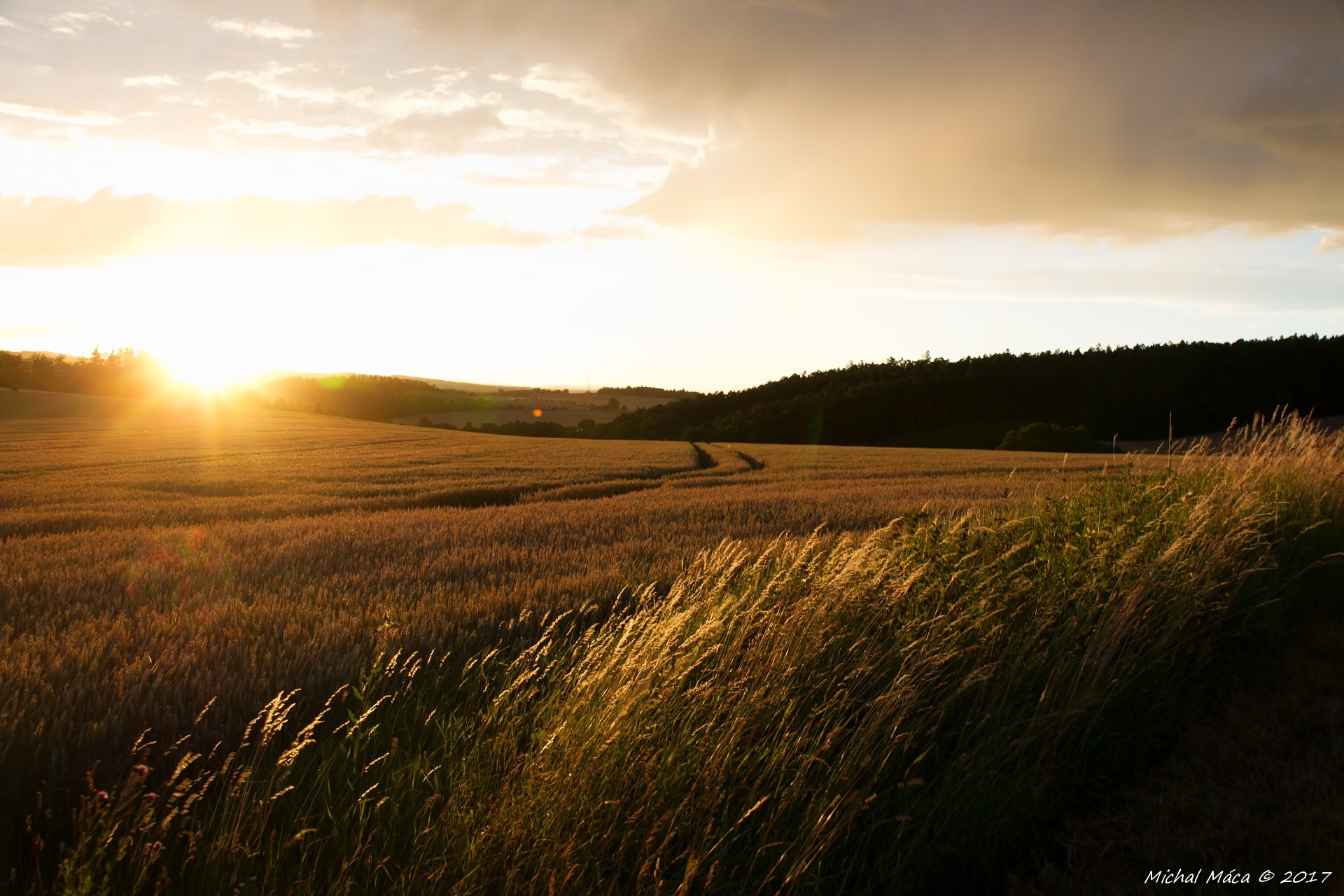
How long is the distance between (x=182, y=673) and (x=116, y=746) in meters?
0.60

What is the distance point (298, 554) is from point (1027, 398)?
7880 cm

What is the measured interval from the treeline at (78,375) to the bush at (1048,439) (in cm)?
7198

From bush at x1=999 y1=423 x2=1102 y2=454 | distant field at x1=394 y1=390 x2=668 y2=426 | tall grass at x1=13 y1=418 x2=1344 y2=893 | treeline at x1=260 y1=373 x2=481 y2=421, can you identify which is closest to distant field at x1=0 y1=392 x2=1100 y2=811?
tall grass at x1=13 y1=418 x2=1344 y2=893

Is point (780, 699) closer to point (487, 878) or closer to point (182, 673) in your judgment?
point (487, 878)

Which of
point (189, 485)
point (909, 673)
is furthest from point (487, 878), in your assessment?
point (189, 485)

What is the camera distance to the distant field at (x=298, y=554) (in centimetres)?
344

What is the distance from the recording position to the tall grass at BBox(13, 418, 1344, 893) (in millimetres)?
2512

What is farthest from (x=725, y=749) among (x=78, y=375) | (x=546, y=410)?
(x=546, y=410)

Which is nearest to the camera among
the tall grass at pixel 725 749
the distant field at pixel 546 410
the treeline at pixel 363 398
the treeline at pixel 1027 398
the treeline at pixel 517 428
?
the tall grass at pixel 725 749

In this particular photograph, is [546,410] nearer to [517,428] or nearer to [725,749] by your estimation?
[517,428]

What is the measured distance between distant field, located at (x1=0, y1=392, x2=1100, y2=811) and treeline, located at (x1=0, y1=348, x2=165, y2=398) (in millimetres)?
53780

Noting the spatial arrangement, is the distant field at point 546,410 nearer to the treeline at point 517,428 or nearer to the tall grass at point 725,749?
the treeline at point 517,428

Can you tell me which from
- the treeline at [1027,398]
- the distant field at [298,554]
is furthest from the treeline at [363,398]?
the distant field at [298,554]

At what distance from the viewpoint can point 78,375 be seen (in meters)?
67.0
